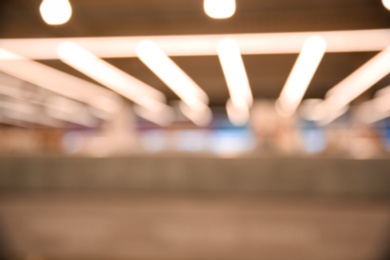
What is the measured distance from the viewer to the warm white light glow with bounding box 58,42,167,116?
4.67 metres

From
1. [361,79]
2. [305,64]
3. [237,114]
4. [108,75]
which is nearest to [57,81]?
[108,75]

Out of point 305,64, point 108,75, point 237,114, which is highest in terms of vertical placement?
point 237,114

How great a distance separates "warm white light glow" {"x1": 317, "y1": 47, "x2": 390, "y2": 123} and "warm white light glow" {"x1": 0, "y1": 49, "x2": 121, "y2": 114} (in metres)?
4.52

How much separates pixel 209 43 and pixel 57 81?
3.42 m

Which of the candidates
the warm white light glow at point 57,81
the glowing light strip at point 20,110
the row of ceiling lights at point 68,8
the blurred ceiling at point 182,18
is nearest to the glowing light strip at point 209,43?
the blurred ceiling at point 182,18

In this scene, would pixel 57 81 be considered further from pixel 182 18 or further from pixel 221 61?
pixel 182 18

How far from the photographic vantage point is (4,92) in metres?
7.30

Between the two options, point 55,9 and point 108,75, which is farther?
point 108,75

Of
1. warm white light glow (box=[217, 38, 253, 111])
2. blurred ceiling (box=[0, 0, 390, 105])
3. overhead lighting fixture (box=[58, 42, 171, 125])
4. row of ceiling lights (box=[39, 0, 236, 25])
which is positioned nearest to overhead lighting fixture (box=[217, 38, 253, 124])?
warm white light glow (box=[217, 38, 253, 111])

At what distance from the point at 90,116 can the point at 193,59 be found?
280 inches

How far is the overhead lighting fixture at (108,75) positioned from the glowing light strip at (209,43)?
138mm

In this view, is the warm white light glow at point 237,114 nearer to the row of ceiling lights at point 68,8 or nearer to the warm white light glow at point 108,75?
the warm white light glow at point 108,75

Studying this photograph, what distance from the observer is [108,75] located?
5.77 m

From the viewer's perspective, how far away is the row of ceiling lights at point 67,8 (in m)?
3.26
